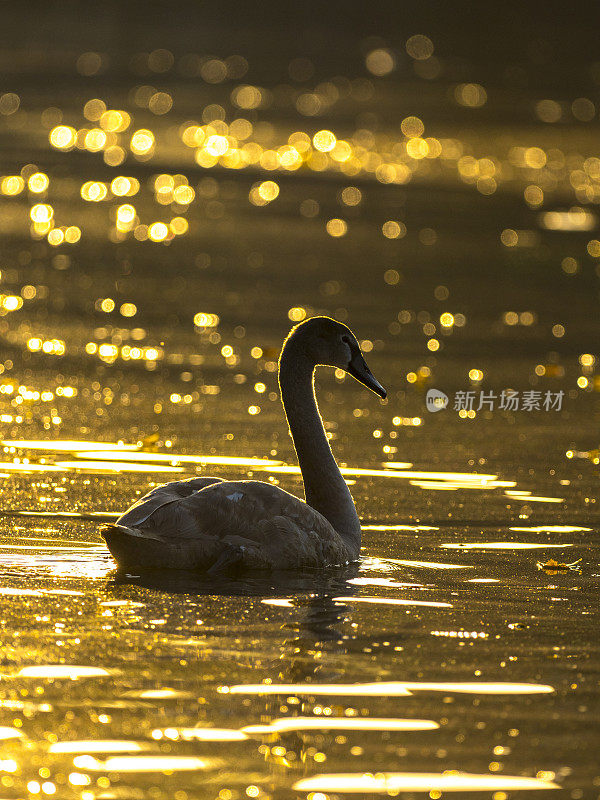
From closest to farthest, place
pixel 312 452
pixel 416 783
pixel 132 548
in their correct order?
pixel 416 783, pixel 132 548, pixel 312 452

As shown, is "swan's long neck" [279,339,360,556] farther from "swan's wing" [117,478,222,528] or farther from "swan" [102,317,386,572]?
"swan's wing" [117,478,222,528]

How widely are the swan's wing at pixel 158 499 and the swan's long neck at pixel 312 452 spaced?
0.87 m

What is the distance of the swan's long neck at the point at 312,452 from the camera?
11.1m

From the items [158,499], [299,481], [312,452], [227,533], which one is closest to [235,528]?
[227,533]

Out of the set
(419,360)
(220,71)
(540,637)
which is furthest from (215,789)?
(220,71)

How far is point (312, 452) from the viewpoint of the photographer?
1133cm

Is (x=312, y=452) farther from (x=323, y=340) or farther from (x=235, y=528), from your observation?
(x=235, y=528)

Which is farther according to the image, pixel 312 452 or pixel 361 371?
pixel 361 371

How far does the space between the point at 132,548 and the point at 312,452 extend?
5.74 feet

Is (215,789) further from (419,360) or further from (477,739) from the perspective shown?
(419,360)

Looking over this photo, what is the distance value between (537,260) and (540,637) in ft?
60.7

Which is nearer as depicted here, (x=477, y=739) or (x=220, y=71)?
(x=477, y=739)

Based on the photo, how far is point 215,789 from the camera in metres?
6.63

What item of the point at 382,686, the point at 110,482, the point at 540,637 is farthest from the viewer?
the point at 110,482
